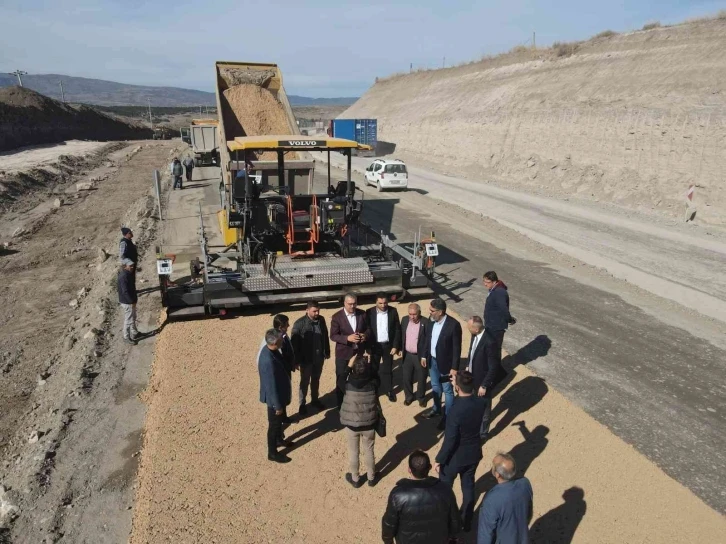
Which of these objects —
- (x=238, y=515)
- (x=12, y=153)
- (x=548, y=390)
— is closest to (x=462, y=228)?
(x=548, y=390)

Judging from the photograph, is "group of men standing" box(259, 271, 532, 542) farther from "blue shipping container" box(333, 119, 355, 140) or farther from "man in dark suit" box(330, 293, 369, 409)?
"blue shipping container" box(333, 119, 355, 140)

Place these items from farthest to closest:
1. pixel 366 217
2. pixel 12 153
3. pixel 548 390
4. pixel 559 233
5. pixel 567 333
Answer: pixel 12 153
pixel 366 217
pixel 559 233
pixel 567 333
pixel 548 390

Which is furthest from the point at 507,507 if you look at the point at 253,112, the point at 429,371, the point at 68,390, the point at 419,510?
the point at 253,112

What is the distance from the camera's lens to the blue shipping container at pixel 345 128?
4306 cm

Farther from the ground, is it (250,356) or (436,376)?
(436,376)

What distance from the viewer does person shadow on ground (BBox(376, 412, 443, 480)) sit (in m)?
5.90

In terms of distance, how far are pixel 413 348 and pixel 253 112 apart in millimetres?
11760

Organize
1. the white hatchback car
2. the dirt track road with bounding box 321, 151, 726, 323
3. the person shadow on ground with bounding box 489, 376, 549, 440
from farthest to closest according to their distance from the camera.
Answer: the white hatchback car
the dirt track road with bounding box 321, 151, 726, 323
the person shadow on ground with bounding box 489, 376, 549, 440

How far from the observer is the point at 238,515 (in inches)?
200

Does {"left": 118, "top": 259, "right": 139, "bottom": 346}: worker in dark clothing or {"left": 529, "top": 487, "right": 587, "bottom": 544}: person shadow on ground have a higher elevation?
{"left": 118, "top": 259, "right": 139, "bottom": 346}: worker in dark clothing

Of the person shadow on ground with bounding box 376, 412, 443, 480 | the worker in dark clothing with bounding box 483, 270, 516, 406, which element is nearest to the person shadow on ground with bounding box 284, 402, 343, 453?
the person shadow on ground with bounding box 376, 412, 443, 480

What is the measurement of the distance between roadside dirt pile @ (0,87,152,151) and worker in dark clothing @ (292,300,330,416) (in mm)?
45901

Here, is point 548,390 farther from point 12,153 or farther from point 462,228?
point 12,153

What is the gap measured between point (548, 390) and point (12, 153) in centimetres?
4481
